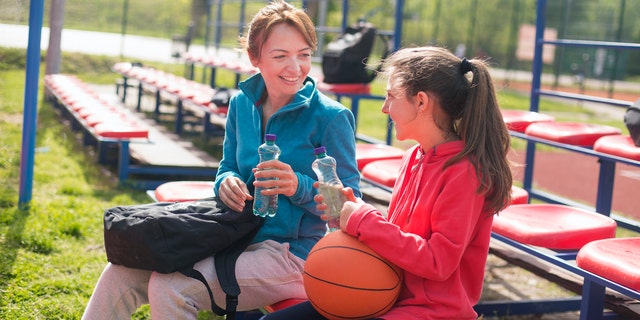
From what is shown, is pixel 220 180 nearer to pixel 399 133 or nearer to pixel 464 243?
pixel 399 133

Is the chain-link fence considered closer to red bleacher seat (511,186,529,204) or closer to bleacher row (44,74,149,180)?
bleacher row (44,74,149,180)

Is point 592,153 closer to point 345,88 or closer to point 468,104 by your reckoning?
point 468,104

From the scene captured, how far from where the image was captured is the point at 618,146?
464cm

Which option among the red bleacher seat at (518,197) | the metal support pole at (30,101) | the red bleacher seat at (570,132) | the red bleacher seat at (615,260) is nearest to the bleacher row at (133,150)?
the metal support pole at (30,101)

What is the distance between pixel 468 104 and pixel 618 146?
2.36 meters

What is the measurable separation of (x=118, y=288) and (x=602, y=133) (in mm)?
3255

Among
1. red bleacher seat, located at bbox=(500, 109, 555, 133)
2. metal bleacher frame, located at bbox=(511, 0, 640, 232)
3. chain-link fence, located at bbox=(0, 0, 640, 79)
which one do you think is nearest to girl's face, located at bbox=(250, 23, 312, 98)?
metal bleacher frame, located at bbox=(511, 0, 640, 232)

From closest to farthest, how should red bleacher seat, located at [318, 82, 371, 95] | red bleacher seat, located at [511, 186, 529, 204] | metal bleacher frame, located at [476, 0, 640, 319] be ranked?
1. metal bleacher frame, located at [476, 0, 640, 319]
2. red bleacher seat, located at [511, 186, 529, 204]
3. red bleacher seat, located at [318, 82, 371, 95]

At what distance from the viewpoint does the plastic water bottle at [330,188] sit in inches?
110

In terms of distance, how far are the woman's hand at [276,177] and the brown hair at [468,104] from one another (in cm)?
53

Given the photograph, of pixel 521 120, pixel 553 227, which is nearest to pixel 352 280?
pixel 553 227

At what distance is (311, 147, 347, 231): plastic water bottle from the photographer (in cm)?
280

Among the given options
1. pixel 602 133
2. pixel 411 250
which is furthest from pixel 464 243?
pixel 602 133

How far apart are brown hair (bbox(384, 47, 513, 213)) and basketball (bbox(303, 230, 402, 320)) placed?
383 mm
